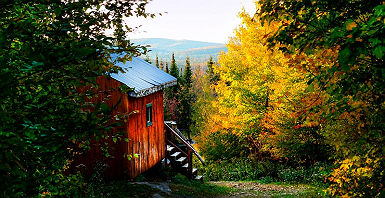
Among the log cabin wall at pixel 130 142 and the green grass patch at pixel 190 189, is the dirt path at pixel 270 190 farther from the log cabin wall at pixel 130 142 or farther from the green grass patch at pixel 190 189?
the log cabin wall at pixel 130 142

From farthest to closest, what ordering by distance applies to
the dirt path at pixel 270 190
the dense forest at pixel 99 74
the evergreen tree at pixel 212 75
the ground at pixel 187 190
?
the evergreen tree at pixel 212 75 → the dirt path at pixel 270 190 → the ground at pixel 187 190 → the dense forest at pixel 99 74

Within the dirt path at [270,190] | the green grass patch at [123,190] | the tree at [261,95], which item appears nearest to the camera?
the green grass patch at [123,190]

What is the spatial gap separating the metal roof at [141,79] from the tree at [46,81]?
5198mm

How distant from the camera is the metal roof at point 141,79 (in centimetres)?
1025

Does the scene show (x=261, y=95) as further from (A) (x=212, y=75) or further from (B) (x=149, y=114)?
(A) (x=212, y=75)

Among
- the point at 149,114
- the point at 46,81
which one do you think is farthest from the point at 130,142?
the point at 46,81

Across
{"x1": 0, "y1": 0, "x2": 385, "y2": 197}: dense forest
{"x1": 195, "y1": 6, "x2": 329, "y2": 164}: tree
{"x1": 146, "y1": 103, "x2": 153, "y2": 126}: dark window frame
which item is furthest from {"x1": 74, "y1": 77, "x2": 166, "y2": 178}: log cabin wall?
{"x1": 195, "y1": 6, "x2": 329, "y2": 164}: tree

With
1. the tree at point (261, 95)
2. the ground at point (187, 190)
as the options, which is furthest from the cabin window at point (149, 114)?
the tree at point (261, 95)

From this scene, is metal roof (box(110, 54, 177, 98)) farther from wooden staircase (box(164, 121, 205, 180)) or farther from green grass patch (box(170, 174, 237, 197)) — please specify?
green grass patch (box(170, 174, 237, 197))

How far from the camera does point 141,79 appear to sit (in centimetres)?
1165

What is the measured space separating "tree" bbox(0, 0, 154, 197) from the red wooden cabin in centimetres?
524

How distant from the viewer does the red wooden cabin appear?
1027cm

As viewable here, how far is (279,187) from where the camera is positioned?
1522 centimetres

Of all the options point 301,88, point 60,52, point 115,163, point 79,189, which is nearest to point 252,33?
point 301,88
